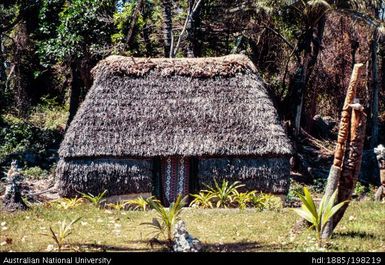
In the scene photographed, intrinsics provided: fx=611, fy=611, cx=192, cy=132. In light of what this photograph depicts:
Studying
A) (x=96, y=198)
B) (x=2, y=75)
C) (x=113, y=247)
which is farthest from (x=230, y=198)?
(x=2, y=75)

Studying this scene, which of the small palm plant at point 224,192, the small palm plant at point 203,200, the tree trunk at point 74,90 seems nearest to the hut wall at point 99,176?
the small palm plant at point 203,200

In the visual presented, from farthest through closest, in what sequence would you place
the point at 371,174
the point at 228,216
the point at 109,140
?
the point at 371,174 < the point at 109,140 < the point at 228,216

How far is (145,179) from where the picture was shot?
597 inches

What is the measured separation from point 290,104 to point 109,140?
366 inches

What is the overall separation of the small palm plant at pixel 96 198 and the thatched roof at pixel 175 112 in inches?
38.1

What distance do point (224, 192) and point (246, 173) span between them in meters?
0.99

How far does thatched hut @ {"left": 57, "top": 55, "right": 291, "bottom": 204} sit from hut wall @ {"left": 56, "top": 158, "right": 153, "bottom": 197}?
2cm

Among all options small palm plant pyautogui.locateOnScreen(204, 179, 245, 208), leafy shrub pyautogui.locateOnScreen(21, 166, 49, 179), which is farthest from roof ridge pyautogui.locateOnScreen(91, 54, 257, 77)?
leafy shrub pyautogui.locateOnScreen(21, 166, 49, 179)

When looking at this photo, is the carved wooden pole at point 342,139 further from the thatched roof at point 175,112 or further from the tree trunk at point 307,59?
the tree trunk at point 307,59

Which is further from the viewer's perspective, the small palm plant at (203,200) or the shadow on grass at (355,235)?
the small palm plant at (203,200)

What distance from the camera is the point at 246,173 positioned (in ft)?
50.2

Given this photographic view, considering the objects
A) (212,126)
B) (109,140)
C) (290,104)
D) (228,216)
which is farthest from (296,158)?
(228,216)

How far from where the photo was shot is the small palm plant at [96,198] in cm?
1423

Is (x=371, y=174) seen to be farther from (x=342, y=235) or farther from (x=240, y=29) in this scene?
(x=342, y=235)
